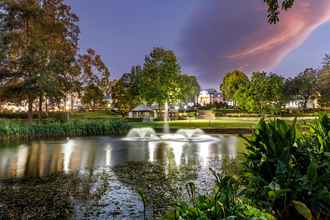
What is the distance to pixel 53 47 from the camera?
29.3 metres

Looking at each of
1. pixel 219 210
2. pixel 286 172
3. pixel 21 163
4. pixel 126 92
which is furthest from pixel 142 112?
pixel 219 210

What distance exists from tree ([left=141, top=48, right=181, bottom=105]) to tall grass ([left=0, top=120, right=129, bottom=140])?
17001mm

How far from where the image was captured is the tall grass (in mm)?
20266

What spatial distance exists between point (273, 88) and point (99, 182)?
137 feet

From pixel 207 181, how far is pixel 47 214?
3.50 metres

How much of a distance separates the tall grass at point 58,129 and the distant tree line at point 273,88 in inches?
444

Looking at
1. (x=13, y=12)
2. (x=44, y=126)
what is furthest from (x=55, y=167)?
(x=13, y=12)

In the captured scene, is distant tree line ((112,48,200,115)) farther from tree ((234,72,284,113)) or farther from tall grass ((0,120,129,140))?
tall grass ((0,120,129,140))

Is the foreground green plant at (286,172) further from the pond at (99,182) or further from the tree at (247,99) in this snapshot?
the tree at (247,99)

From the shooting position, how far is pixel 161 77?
140ft

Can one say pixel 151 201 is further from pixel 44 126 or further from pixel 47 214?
pixel 44 126

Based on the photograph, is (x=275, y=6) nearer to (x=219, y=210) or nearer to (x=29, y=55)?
(x=219, y=210)

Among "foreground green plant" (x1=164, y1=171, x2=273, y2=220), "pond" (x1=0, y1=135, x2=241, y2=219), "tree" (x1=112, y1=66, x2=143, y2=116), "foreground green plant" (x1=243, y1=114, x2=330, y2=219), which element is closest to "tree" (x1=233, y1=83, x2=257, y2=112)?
"tree" (x1=112, y1=66, x2=143, y2=116)

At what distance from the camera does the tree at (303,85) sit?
2298 inches
